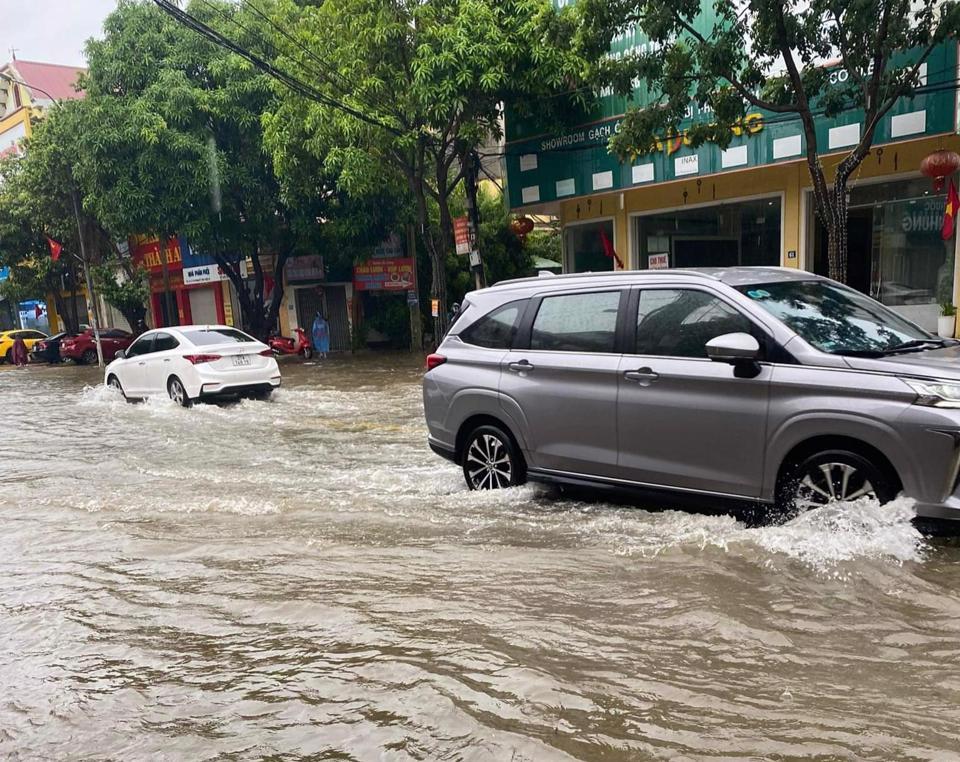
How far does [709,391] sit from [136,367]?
1182 centimetres

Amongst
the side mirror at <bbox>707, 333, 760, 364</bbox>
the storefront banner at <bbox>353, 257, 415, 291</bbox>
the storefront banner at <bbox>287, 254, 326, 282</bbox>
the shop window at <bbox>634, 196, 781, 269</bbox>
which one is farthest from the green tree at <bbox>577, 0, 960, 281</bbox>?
the storefront banner at <bbox>287, 254, 326, 282</bbox>

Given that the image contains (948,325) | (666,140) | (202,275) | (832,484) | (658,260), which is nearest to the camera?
(832,484)

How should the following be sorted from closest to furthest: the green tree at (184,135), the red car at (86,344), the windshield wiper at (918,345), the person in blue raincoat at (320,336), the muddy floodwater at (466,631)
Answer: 1. the muddy floodwater at (466,631)
2. the windshield wiper at (918,345)
3. the green tree at (184,135)
4. the person in blue raincoat at (320,336)
5. the red car at (86,344)

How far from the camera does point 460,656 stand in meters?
3.48

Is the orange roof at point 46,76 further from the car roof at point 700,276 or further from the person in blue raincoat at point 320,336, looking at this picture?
the car roof at point 700,276

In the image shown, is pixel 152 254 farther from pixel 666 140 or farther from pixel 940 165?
pixel 940 165

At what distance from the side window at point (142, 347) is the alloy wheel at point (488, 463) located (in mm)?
9306

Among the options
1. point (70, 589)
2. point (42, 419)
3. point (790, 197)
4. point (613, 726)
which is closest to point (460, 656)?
point (613, 726)

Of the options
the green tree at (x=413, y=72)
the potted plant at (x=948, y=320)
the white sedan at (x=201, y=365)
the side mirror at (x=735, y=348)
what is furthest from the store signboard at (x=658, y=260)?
the side mirror at (x=735, y=348)

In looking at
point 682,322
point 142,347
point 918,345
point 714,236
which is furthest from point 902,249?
point 142,347

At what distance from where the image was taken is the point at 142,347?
1378cm

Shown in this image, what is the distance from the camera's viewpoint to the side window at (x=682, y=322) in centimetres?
480

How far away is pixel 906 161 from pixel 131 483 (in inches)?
499

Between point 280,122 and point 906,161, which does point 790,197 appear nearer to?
point 906,161
